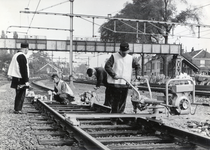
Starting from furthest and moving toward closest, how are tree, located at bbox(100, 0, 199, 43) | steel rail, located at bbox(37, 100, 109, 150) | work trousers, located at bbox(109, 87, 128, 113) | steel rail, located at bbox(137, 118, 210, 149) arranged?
tree, located at bbox(100, 0, 199, 43) < work trousers, located at bbox(109, 87, 128, 113) < steel rail, located at bbox(137, 118, 210, 149) < steel rail, located at bbox(37, 100, 109, 150)

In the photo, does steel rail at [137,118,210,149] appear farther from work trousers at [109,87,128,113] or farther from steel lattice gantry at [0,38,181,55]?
steel lattice gantry at [0,38,181,55]

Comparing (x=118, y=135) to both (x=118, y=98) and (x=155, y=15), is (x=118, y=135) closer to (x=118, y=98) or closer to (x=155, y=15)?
(x=118, y=98)

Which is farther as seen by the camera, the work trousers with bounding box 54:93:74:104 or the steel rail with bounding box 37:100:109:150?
the work trousers with bounding box 54:93:74:104

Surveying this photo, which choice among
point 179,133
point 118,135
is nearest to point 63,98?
point 118,135

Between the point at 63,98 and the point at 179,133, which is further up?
the point at 179,133

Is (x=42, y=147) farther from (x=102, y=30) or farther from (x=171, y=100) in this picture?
(x=102, y=30)

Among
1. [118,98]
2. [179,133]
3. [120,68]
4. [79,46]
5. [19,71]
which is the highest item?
[79,46]

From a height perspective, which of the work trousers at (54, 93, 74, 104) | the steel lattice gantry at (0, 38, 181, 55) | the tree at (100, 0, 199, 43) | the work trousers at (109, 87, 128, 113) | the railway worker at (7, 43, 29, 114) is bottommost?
the work trousers at (54, 93, 74, 104)

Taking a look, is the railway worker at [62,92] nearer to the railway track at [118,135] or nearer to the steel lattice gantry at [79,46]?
the railway track at [118,135]

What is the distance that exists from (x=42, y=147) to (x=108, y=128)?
1.62m

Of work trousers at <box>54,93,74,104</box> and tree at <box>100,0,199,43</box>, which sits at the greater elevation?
tree at <box>100,0,199,43</box>

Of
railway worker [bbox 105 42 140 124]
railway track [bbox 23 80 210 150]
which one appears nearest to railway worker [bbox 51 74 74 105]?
railway track [bbox 23 80 210 150]

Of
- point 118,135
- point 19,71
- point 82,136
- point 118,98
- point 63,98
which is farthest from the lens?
point 63,98

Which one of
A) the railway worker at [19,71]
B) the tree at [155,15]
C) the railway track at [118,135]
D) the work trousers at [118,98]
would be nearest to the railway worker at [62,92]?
the railway worker at [19,71]
